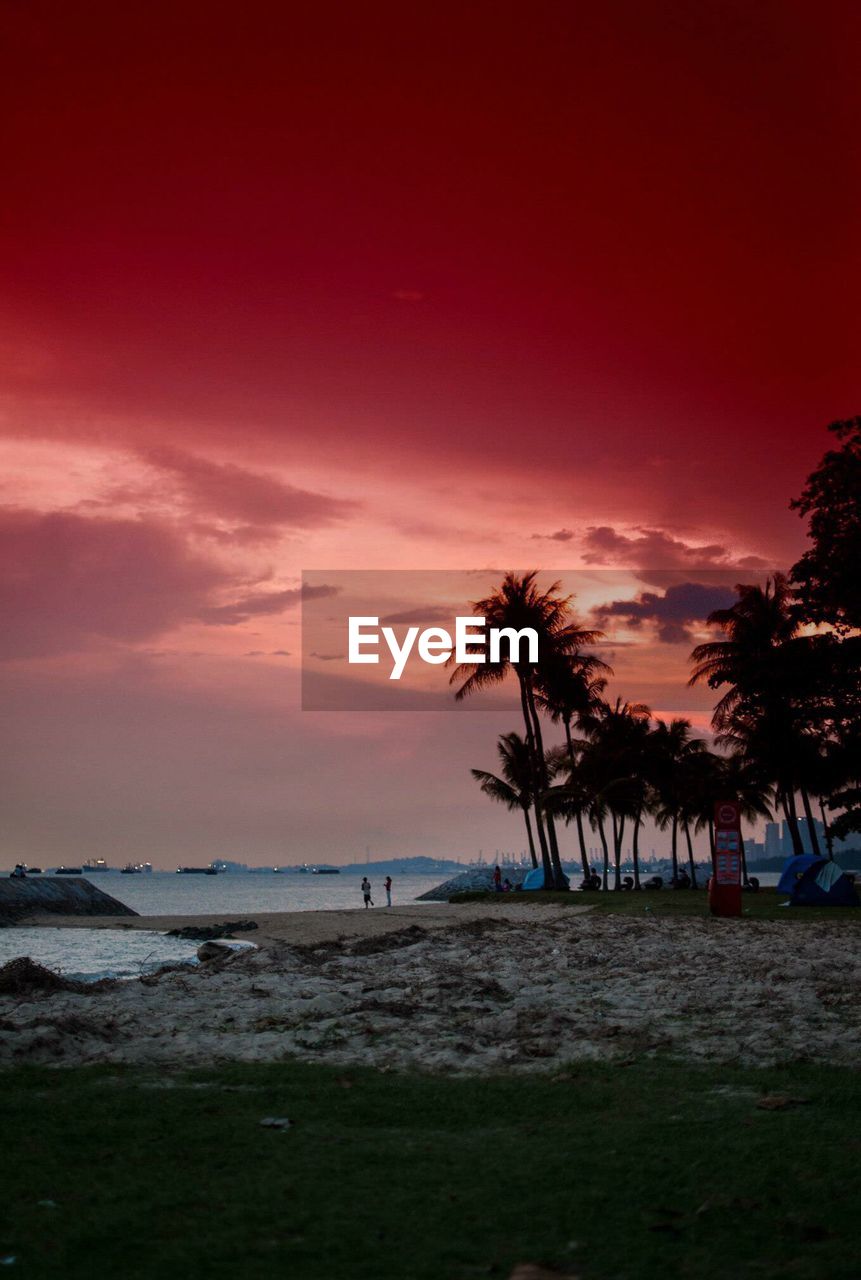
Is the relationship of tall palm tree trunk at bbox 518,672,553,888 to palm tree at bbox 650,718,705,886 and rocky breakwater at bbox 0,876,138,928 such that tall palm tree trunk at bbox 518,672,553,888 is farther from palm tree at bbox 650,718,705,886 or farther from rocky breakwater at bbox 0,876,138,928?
rocky breakwater at bbox 0,876,138,928

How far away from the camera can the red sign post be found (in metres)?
25.1

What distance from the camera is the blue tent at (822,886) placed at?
30.3 metres

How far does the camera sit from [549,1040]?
8.23 meters

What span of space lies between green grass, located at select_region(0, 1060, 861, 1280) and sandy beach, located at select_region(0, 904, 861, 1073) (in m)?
0.87

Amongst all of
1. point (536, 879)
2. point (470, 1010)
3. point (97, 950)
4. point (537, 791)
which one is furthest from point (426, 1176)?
point (536, 879)

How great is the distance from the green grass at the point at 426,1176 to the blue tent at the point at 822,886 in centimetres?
2510

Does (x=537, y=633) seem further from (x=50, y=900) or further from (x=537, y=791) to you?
(x=50, y=900)

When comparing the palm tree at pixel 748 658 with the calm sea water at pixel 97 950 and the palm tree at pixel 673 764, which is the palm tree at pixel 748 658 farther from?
Result: the calm sea water at pixel 97 950

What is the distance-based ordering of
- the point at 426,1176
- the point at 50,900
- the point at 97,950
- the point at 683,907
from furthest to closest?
1. the point at 50,900
2. the point at 97,950
3. the point at 683,907
4. the point at 426,1176

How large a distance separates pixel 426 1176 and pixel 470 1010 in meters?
4.87

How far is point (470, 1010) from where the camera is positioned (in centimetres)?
955

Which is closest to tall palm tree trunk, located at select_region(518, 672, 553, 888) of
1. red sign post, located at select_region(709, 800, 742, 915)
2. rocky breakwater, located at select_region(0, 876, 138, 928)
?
red sign post, located at select_region(709, 800, 742, 915)

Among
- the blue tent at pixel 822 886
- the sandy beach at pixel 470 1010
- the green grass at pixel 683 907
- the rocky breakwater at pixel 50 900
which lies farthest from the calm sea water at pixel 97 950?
the blue tent at pixel 822 886

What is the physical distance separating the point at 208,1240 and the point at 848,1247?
2.35 metres
